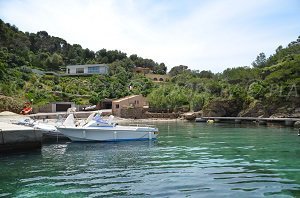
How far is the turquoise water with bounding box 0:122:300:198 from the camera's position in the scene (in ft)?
42.1

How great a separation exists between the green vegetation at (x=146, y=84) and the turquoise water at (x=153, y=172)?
118 ft

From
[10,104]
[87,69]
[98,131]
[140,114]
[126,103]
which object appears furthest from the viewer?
[87,69]

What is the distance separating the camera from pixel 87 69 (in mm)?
110250

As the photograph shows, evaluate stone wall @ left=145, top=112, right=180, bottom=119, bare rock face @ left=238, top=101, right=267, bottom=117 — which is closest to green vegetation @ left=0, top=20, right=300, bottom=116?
bare rock face @ left=238, top=101, right=267, bottom=117

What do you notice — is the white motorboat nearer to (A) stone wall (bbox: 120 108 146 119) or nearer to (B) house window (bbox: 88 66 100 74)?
(A) stone wall (bbox: 120 108 146 119)

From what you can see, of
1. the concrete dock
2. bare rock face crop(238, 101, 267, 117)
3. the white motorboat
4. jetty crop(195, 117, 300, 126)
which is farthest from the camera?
bare rock face crop(238, 101, 267, 117)

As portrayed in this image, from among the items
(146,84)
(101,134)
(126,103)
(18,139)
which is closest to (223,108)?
(126,103)

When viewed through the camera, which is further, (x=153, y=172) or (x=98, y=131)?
(x=98, y=131)

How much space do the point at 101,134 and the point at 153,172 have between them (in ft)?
44.1

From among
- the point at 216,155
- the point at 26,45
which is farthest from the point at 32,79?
the point at 216,155

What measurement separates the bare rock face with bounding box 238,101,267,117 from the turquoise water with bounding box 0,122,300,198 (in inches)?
1434

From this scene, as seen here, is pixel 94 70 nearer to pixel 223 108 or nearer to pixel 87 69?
pixel 87 69

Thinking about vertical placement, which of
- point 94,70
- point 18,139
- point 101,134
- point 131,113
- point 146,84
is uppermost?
point 94,70

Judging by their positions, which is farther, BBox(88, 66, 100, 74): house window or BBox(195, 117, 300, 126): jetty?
BBox(88, 66, 100, 74): house window
